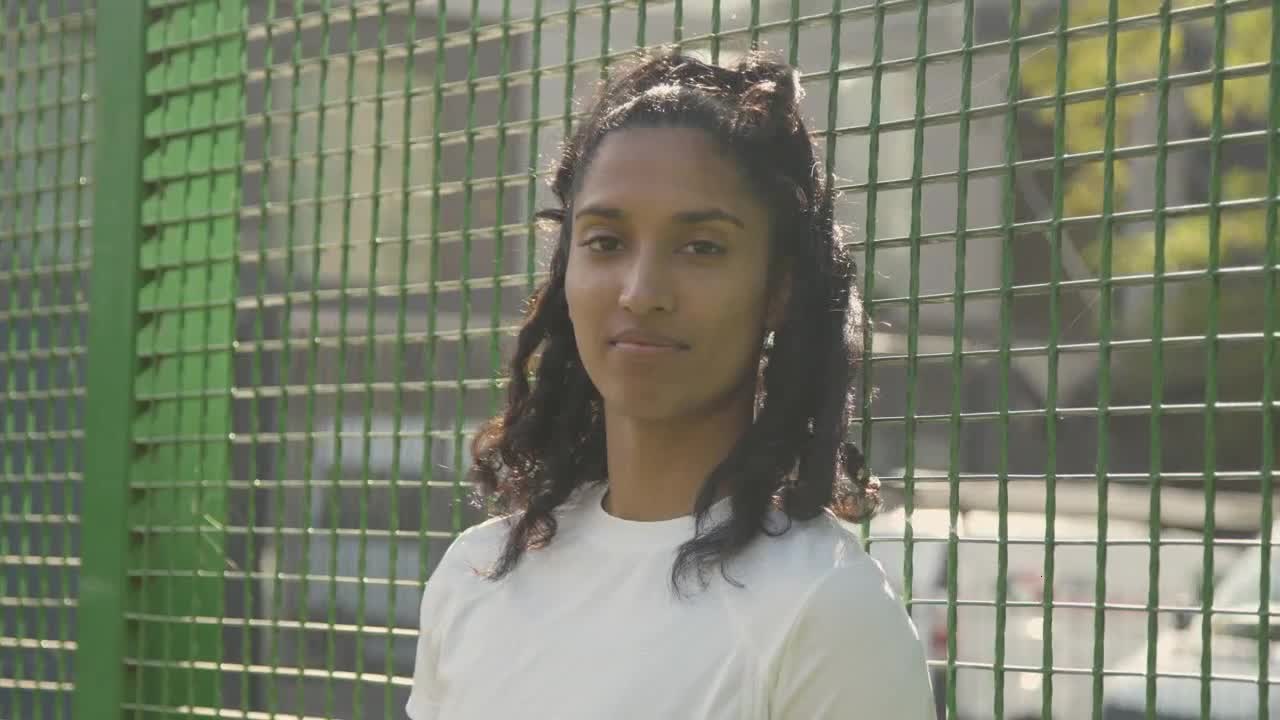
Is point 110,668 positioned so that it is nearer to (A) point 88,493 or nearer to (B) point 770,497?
(A) point 88,493

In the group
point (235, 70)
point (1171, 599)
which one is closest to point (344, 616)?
point (1171, 599)

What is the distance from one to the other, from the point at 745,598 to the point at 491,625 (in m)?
0.42

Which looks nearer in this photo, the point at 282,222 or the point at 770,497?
the point at 770,497

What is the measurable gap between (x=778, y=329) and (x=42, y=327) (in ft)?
8.59

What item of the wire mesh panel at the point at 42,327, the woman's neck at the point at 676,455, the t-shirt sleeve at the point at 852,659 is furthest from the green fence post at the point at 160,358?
the t-shirt sleeve at the point at 852,659

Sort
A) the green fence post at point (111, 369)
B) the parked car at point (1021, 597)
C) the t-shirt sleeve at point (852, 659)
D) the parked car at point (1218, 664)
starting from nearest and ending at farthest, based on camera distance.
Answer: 1. the t-shirt sleeve at point (852, 659)
2. the green fence post at point (111, 369)
3. the parked car at point (1218, 664)
4. the parked car at point (1021, 597)

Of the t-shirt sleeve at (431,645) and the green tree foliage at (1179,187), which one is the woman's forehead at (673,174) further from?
the green tree foliage at (1179,187)

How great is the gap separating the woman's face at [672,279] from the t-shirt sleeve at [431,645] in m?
0.43

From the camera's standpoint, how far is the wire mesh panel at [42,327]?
13.3 feet

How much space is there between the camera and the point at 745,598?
2.02 m

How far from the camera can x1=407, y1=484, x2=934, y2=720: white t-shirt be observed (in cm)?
191

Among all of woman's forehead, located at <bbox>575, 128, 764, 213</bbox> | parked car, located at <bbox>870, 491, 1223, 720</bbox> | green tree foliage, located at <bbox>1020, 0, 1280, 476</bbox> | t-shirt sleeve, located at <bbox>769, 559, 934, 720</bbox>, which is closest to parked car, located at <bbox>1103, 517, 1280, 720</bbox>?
parked car, located at <bbox>870, 491, 1223, 720</bbox>

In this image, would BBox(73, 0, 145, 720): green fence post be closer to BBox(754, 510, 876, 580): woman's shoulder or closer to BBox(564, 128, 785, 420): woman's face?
BBox(564, 128, 785, 420): woman's face

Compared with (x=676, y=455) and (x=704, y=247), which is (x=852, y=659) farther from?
(x=704, y=247)
